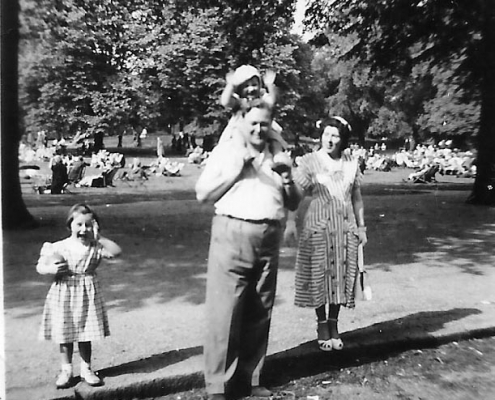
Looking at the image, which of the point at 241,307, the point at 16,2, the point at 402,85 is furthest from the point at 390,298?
the point at 16,2

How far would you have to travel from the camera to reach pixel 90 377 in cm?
233

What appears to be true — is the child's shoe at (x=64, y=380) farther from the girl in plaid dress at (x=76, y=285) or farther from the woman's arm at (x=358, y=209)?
the woman's arm at (x=358, y=209)

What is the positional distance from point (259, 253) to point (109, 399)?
80 centimetres

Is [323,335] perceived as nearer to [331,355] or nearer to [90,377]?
[331,355]

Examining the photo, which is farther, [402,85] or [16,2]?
[402,85]

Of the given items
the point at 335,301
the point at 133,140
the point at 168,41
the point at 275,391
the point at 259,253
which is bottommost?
the point at 275,391

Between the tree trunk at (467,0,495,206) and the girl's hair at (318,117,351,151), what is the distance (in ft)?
4.30

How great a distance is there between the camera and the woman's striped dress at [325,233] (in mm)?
2701

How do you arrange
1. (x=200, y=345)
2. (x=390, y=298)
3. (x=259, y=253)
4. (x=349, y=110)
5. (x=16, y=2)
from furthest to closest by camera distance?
1. (x=390, y=298)
2. (x=349, y=110)
3. (x=200, y=345)
4. (x=16, y=2)
5. (x=259, y=253)

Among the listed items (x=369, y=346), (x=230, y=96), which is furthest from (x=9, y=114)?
(x=369, y=346)

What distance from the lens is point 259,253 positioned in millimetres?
2258

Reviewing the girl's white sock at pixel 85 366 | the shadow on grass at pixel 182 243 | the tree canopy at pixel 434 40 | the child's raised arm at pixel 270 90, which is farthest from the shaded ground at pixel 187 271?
the tree canopy at pixel 434 40

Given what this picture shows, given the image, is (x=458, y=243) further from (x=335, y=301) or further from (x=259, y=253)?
(x=259, y=253)

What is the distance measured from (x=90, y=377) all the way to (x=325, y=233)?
1151 mm
